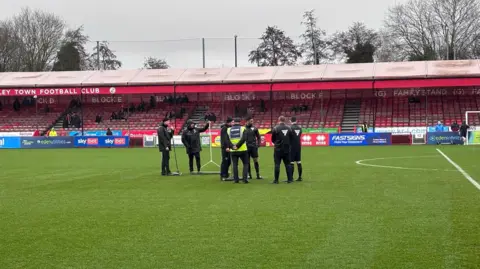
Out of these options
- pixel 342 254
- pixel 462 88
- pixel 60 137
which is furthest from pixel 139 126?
pixel 342 254

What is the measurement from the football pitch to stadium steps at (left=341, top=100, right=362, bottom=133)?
101 feet

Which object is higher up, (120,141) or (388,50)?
(388,50)

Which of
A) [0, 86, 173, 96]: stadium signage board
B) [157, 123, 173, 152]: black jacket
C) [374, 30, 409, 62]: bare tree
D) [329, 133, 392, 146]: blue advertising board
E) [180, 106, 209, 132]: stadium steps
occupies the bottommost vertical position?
[329, 133, 392, 146]: blue advertising board

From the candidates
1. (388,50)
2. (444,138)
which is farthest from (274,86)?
(388,50)

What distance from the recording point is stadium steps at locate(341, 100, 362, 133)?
4738cm

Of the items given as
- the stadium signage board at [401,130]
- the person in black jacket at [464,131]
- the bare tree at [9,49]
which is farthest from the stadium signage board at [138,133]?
the bare tree at [9,49]

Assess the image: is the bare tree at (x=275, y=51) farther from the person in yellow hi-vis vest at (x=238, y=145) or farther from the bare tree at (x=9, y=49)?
the person in yellow hi-vis vest at (x=238, y=145)

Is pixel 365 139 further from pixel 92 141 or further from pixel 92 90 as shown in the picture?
pixel 92 90

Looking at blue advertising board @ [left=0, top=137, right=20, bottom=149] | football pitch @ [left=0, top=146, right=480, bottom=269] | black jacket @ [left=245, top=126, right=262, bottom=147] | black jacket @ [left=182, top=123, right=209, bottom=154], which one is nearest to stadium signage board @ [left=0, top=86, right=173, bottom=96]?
blue advertising board @ [left=0, top=137, right=20, bottom=149]

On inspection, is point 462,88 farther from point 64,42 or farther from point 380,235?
point 64,42

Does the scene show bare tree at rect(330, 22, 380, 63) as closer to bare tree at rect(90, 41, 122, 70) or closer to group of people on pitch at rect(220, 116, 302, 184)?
bare tree at rect(90, 41, 122, 70)

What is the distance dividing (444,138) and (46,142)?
28247mm

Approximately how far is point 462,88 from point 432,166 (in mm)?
32021

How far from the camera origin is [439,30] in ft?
224
